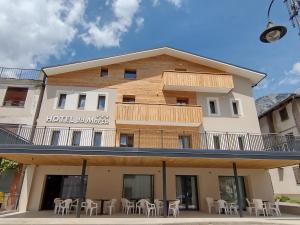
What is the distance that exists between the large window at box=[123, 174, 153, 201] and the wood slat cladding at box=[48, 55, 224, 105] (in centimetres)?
A: 527

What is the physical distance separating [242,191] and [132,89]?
10.4 m

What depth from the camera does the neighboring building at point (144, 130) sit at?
14.7 metres

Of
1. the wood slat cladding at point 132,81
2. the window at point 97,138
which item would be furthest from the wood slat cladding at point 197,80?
the window at point 97,138

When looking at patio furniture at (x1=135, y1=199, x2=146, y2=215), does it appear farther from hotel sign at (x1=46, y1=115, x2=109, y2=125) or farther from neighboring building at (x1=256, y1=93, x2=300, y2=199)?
neighboring building at (x1=256, y1=93, x2=300, y2=199)

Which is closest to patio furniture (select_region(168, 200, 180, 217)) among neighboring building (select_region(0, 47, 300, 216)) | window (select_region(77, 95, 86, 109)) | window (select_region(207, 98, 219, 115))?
neighboring building (select_region(0, 47, 300, 216))

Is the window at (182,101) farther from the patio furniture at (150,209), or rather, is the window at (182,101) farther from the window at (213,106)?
the patio furniture at (150,209)

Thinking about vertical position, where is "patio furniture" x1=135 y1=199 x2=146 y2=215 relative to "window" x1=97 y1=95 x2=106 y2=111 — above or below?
below

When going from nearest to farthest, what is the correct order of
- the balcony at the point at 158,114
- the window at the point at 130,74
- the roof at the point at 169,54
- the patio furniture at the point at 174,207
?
the patio furniture at the point at 174,207
the balcony at the point at 158,114
the roof at the point at 169,54
the window at the point at 130,74

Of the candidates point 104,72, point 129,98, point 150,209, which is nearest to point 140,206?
point 150,209

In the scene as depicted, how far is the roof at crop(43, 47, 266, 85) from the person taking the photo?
16.9 metres

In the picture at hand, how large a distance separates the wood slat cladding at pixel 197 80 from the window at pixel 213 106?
116 cm

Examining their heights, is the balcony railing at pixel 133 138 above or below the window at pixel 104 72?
below

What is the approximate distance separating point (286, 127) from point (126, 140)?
15.5 metres

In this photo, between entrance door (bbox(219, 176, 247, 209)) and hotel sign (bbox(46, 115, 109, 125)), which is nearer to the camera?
hotel sign (bbox(46, 115, 109, 125))
